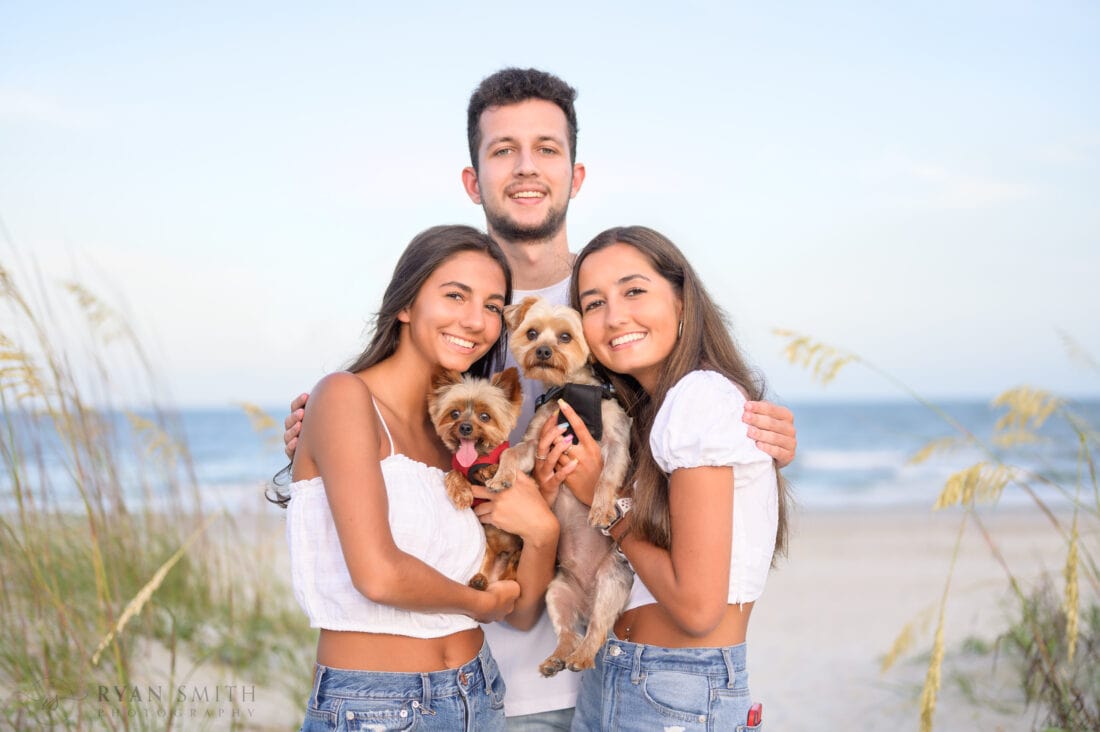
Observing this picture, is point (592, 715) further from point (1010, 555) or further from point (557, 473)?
point (1010, 555)

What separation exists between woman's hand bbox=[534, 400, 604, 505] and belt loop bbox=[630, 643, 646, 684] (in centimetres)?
78

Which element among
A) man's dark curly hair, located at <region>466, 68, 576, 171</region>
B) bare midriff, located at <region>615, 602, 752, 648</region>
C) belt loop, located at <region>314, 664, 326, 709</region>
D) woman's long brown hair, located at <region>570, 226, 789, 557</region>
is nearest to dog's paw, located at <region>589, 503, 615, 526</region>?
woman's long brown hair, located at <region>570, 226, 789, 557</region>

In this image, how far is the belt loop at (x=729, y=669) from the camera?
108 inches

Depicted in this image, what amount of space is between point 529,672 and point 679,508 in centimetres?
120

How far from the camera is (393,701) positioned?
2.69m

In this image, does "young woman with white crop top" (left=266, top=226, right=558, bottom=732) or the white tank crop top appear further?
the white tank crop top

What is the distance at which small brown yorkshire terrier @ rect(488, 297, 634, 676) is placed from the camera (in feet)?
11.1

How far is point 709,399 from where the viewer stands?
108 inches

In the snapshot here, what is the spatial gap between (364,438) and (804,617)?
719 centimetres

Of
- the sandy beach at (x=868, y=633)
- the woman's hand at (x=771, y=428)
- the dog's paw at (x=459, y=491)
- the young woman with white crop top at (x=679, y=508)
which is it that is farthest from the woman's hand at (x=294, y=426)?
the sandy beach at (x=868, y=633)

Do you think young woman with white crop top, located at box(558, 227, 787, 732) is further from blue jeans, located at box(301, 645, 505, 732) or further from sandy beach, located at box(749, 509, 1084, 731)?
sandy beach, located at box(749, 509, 1084, 731)

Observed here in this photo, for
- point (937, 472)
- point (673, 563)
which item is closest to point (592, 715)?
point (673, 563)

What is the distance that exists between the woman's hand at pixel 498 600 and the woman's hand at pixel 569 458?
0.45 meters

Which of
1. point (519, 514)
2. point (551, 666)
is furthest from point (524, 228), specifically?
point (551, 666)
